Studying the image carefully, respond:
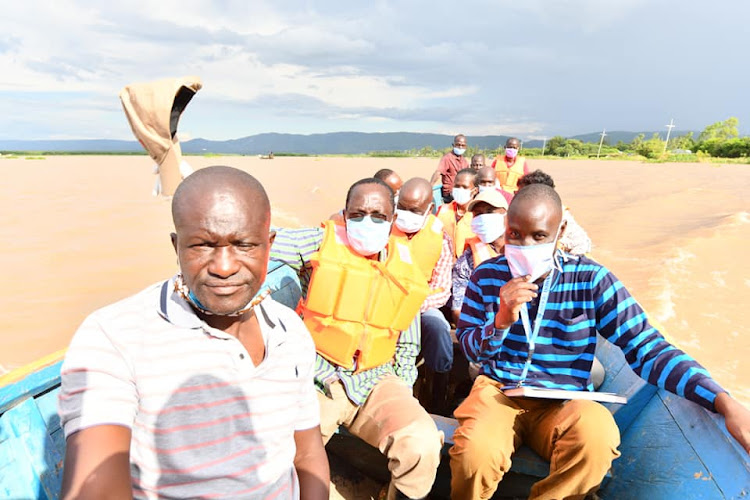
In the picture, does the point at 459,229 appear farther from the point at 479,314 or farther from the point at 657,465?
the point at 657,465

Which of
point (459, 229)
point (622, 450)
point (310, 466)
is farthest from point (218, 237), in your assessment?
point (459, 229)

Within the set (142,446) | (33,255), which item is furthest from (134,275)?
(142,446)

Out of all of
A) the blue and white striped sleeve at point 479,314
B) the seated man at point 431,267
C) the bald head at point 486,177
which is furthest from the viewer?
the bald head at point 486,177

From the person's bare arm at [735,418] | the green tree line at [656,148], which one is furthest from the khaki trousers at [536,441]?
the green tree line at [656,148]

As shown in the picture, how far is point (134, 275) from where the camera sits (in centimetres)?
576

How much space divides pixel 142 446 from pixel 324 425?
1.03 m

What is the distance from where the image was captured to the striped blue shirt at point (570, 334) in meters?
1.75

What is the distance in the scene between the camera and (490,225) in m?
3.16

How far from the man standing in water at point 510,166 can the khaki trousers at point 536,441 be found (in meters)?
5.82

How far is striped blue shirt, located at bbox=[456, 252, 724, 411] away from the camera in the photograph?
175cm

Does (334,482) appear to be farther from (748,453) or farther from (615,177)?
(615,177)

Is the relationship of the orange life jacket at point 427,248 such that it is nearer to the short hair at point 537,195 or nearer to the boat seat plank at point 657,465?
the short hair at point 537,195

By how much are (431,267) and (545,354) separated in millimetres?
1525

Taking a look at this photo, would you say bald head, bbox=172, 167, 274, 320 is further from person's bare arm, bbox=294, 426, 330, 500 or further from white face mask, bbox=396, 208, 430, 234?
white face mask, bbox=396, 208, 430, 234
